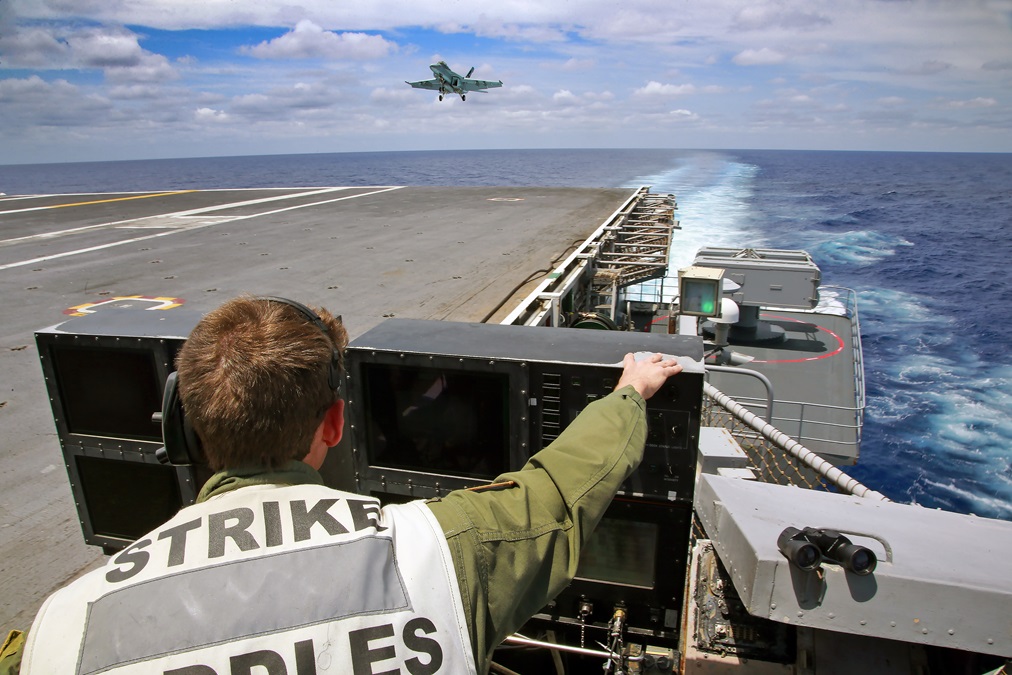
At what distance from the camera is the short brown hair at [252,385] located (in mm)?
1404

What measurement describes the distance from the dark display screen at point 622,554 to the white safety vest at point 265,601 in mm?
2047

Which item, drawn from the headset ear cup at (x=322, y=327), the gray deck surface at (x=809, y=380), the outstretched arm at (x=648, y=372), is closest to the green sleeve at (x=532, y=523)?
the headset ear cup at (x=322, y=327)

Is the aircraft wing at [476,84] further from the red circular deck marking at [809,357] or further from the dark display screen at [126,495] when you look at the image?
the dark display screen at [126,495]

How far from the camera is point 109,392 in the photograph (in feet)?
12.3

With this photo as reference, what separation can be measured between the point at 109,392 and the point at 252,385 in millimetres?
2959

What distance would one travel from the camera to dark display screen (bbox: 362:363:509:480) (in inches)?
126

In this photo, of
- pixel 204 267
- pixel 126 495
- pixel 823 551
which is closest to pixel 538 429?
pixel 823 551

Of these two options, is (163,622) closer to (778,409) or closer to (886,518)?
(886,518)

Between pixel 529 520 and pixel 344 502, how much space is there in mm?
466

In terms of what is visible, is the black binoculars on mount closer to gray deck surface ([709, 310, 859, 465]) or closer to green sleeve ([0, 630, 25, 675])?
green sleeve ([0, 630, 25, 675])

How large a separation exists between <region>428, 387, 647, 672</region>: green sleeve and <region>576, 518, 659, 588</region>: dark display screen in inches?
58.0

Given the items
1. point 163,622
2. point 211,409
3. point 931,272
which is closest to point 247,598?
point 163,622

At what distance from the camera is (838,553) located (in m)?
2.87

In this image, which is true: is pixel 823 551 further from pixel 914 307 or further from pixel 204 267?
pixel 914 307
